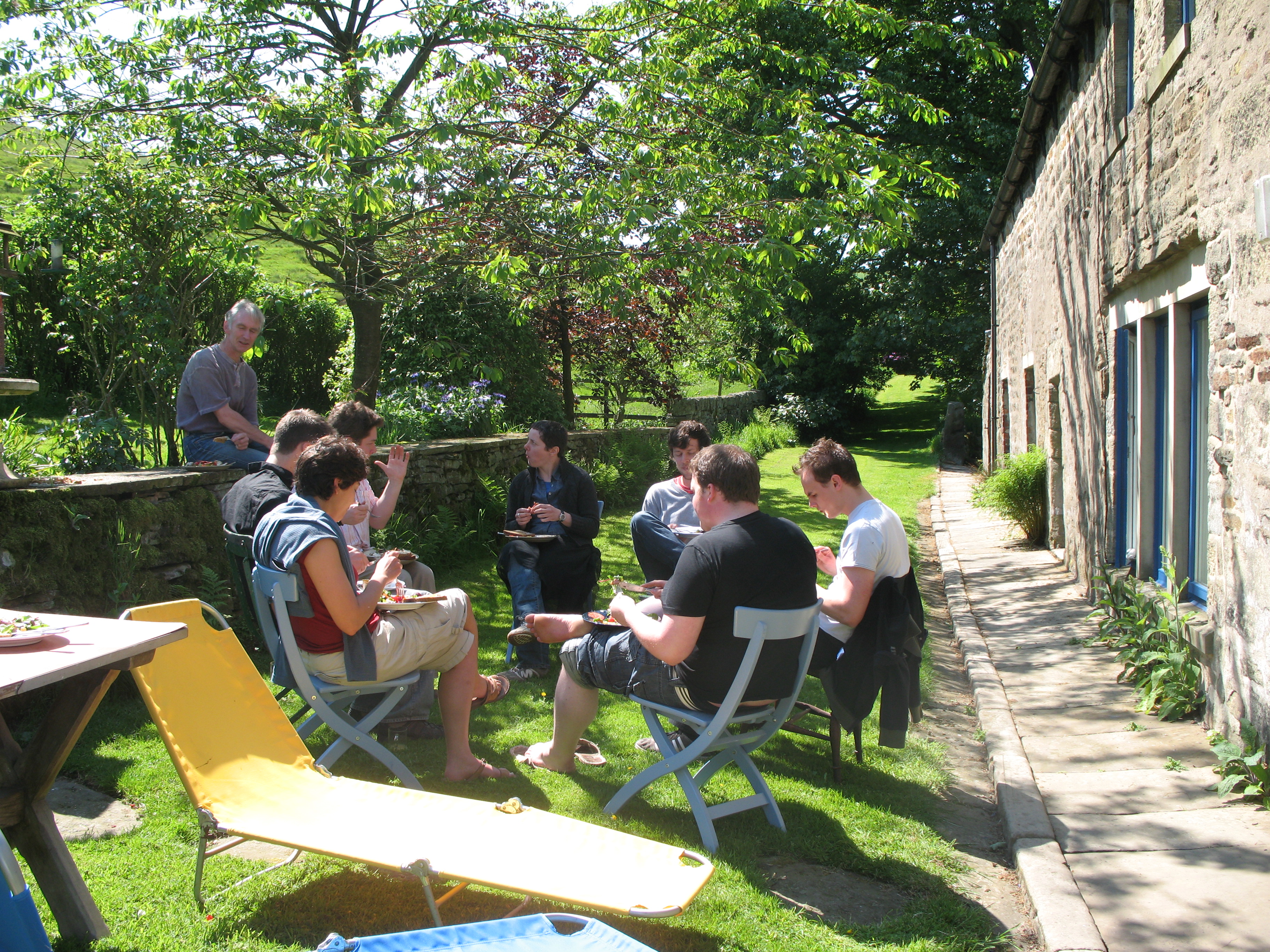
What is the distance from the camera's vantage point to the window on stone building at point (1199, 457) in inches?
202

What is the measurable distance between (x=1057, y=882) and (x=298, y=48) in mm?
9649

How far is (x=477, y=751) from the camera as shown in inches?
166

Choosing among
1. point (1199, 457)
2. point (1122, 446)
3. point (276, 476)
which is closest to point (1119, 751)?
point (1199, 457)

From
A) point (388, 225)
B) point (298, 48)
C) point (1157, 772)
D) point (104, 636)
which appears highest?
point (298, 48)

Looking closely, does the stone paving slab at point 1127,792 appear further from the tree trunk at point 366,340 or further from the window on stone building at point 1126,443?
the tree trunk at point 366,340

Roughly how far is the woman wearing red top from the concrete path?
2.21 metres

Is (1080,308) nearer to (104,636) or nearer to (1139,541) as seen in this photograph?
(1139,541)

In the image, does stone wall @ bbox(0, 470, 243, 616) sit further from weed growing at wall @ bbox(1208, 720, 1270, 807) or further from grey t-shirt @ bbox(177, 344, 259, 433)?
weed growing at wall @ bbox(1208, 720, 1270, 807)

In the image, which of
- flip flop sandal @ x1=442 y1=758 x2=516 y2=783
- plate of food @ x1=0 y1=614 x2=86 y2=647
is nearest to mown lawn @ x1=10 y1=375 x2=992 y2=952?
flip flop sandal @ x1=442 y1=758 x2=516 y2=783

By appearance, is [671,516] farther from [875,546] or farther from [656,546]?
[875,546]

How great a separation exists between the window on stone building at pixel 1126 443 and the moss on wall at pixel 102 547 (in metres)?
6.12

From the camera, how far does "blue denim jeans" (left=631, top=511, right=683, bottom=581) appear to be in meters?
5.12

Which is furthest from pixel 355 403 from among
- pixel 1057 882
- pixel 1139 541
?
pixel 1139 541

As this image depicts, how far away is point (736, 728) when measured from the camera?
12.1 feet
